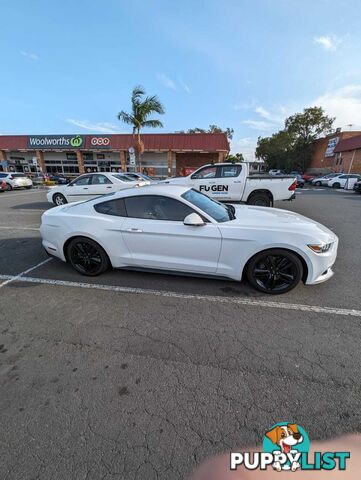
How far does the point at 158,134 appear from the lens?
2441 cm

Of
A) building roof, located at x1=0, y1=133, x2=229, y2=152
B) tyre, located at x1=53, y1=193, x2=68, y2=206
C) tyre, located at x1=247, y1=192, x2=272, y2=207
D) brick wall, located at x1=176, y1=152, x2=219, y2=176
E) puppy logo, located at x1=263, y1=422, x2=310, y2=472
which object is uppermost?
building roof, located at x1=0, y1=133, x2=229, y2=152

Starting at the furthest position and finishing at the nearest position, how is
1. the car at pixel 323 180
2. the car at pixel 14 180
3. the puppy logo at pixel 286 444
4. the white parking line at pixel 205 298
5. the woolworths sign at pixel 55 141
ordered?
the car at pixel 323 180 < the woolworths sign at pixel 55 141 < the car at pixel 14 180 < the white parking line at pixel 205 298 < the puppy logo at pixel 286 444

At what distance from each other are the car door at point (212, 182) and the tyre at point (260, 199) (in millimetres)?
883

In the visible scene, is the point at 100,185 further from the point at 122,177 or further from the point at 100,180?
the point at 122,177

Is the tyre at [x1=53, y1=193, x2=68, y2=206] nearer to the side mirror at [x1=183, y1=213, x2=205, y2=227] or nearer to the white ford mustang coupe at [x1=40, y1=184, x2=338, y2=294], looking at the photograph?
the white ford mustang coupe at [x1=40, y1=184, x2=338, y2=294]

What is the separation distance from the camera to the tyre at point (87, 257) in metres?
3.61

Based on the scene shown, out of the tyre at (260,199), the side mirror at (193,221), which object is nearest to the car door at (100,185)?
the tyre at (260,199)

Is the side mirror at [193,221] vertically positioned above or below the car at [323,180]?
above

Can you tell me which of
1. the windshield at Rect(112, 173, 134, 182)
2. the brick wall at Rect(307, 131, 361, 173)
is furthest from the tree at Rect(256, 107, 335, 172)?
the windshield at Rect(112, 173, 134, 182)

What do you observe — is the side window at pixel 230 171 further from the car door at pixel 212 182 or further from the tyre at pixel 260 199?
the tyre at pixel 260 199

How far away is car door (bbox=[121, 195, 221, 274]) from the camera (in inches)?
122

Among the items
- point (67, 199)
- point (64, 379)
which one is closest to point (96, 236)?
point (64, 379)

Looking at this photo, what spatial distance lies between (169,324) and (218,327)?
56cm

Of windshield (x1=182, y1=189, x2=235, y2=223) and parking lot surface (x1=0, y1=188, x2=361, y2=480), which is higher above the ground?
windshield (x1=182, y1=189, x2=235, y2=223)
